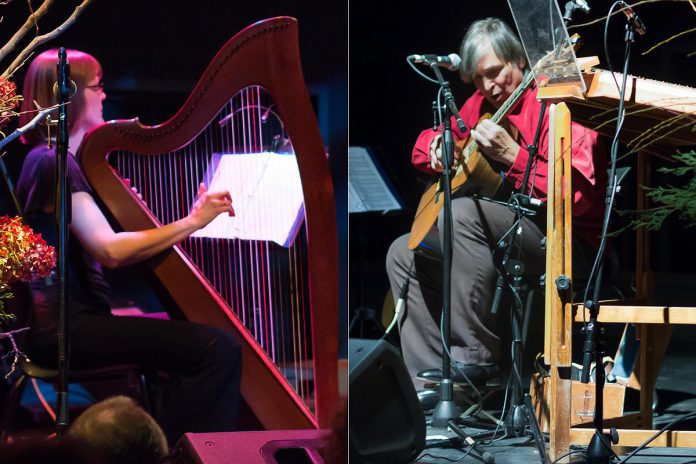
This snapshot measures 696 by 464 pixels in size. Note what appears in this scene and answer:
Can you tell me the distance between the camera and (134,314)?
325 centimetres

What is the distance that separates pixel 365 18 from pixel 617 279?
1.36 metres

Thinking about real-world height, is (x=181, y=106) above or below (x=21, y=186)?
above

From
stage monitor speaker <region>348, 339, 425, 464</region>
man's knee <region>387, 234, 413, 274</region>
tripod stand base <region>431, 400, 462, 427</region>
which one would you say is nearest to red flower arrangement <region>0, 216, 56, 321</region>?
stage monitor speaker <region>348, 339, 425, 464</region>

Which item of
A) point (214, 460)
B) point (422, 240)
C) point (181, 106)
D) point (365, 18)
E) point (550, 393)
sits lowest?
point (214, 460)

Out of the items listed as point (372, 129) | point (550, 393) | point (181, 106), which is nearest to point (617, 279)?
point (550, 393)

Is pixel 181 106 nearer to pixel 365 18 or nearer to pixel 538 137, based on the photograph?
pixel 365 18

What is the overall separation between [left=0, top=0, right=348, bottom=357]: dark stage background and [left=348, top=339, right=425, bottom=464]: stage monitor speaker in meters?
0.20

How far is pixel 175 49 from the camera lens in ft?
11.0

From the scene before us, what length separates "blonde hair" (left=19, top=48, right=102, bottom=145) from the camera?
10.5 feet

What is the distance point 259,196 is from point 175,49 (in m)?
0.65

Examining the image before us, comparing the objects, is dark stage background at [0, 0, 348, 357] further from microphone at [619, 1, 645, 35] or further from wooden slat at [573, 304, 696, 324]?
microphone at [619, 1, 645, 35]

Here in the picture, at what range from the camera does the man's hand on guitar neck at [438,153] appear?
3211 millimetres

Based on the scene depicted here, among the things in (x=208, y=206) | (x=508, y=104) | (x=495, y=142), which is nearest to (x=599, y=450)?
(x=495, y=142)

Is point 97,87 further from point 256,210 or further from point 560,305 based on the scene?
point 560,305
